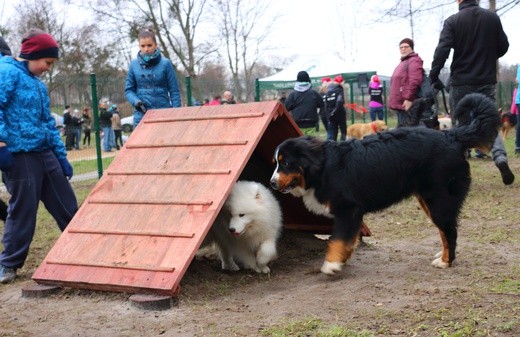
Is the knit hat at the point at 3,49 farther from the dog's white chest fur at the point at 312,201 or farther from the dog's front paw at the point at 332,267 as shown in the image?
the dog's front paw at the point at 332,267

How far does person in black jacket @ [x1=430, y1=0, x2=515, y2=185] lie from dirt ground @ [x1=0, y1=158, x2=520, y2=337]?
7.24 feet

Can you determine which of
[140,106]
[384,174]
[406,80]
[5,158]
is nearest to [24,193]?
[5,158]

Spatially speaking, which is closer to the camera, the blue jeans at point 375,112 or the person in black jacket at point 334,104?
the person in black jacket at point 334,104

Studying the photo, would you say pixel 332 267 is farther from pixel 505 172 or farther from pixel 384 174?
pixel 505 172

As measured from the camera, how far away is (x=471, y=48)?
7152 mm

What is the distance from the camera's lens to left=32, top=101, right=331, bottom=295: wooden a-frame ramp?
4113 millimetres

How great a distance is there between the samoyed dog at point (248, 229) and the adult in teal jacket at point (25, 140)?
149 centimetres

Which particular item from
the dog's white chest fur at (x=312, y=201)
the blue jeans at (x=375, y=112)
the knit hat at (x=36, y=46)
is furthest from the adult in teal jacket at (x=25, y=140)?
the blue jeans at (x=375, y=112)

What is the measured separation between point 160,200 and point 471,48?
4491 mm

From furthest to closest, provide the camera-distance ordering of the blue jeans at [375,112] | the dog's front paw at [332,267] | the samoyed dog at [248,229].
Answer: the blue jeans at [375,112]
the samoyed dog at [248,229]
the dog's front paw at [332,267]

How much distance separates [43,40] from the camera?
4.85 m

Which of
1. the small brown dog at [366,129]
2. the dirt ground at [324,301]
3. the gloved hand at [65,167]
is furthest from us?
the small brown dog at [366,129]

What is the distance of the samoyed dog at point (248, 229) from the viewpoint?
4.62 meters

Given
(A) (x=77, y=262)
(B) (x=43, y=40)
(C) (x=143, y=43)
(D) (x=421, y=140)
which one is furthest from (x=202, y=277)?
(C) (x=143, y=43)
